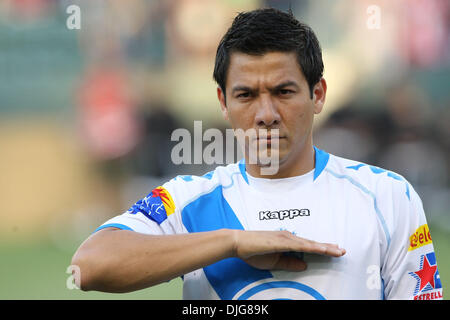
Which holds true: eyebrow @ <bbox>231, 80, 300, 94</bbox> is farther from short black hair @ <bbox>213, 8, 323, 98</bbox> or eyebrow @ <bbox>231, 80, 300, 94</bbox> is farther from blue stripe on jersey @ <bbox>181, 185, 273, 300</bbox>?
blue stripe on jersey @ <bbox>181, 185, 273, 300</bbox>

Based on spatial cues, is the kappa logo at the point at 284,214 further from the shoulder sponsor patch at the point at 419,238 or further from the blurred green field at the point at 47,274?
the blurred green field at the point at 47,274

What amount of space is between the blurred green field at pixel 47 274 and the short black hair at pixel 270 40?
4307 millimetres

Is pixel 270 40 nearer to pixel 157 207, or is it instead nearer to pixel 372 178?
pixel 372 178

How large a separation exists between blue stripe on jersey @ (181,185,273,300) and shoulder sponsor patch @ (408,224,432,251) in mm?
541

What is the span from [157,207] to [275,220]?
479mm

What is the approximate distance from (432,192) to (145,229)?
952cm

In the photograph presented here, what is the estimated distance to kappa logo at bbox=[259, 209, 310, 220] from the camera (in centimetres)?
236

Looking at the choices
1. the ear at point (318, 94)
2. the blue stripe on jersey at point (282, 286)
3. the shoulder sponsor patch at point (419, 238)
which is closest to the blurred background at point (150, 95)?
the ear at point (318, 94)

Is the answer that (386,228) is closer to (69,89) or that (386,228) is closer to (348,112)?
(348,112)

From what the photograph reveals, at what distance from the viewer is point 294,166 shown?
8.05 feet

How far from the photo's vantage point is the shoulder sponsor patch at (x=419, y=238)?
2197 mm

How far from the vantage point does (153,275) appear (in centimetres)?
208

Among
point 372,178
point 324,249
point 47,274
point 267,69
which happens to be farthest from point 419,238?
point 47,274
